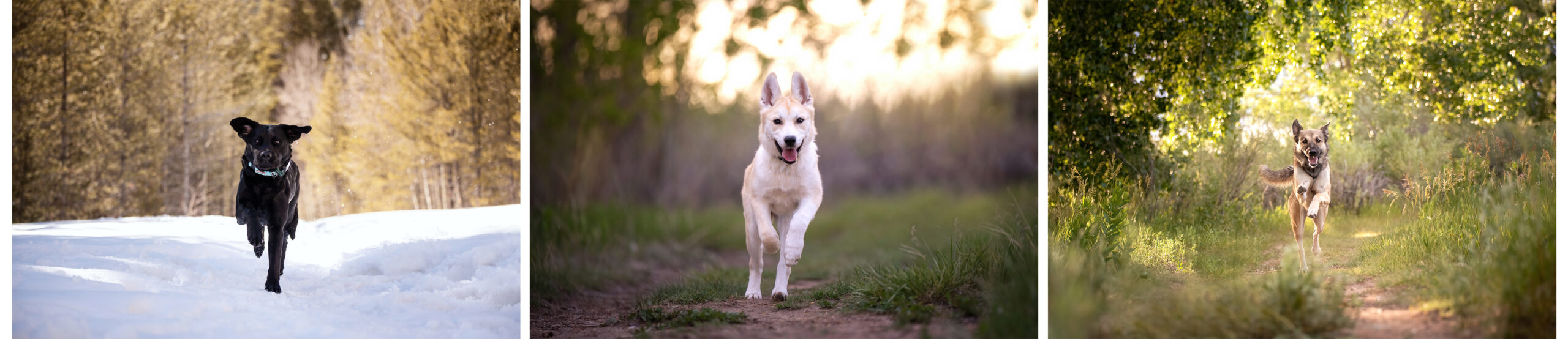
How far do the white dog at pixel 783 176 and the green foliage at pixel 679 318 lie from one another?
0.23 meters

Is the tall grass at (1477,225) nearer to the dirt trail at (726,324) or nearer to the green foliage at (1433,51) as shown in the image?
the green foliage at (1433,51)

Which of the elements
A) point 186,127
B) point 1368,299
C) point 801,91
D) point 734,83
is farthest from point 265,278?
point 1368,299

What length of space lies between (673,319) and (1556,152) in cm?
372

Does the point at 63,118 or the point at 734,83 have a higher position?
the point at 734,83

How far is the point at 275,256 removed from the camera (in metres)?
3.10

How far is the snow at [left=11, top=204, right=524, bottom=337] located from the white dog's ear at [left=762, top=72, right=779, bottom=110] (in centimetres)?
133

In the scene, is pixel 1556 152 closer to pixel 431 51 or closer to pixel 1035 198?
pixel 1035 198

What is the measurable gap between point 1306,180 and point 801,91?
215 centimetres

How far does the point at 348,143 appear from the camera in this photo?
3406mm

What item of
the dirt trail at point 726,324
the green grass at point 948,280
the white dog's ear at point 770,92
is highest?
the white dog's ear at point 770,92

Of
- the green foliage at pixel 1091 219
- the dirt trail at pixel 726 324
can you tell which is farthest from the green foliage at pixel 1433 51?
the dirt trail at pixel 726 324

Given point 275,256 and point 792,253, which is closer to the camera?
point 792,253

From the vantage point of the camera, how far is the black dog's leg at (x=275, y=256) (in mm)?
3074

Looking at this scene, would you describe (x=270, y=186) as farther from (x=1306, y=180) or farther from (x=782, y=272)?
(x=1306, y=180)
